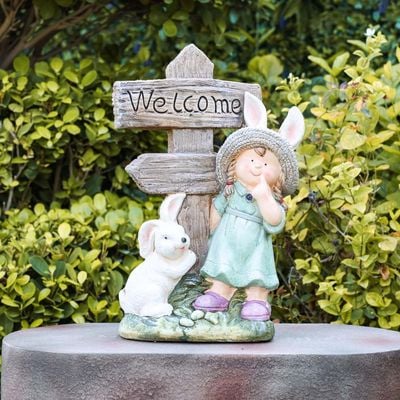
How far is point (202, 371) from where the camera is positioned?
342 cm

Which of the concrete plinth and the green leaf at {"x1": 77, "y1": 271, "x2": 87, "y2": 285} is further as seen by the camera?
the green leaf at {"x1": 77, "y1": 271, "x2": 87, "y2": 285}

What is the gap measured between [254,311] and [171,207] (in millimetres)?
483

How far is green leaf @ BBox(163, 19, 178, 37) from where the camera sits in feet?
16.8

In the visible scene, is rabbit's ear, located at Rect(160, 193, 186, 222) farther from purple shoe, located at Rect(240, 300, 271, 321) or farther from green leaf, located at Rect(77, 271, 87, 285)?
green leaf, located at Rect(77, 271, 87, 285)

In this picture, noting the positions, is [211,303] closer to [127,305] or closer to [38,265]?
[127,305]

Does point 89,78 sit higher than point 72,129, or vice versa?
point 89,78

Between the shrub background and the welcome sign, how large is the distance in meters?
0.70

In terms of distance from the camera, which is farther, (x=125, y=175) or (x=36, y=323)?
(x=125, y=175)

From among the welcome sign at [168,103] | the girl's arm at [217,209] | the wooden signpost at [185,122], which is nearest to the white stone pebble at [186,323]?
the wooden signpost at [185,122]

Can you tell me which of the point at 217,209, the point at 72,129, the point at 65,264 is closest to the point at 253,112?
the point at 217,209

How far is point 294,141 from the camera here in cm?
373

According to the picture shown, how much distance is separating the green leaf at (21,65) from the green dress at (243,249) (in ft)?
5.74

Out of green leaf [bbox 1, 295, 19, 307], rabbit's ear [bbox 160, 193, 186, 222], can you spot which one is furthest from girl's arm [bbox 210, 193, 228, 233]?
green leaf [bbox 1, 295, 19, 307]

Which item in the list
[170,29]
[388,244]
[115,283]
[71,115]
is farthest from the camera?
[170,29]
